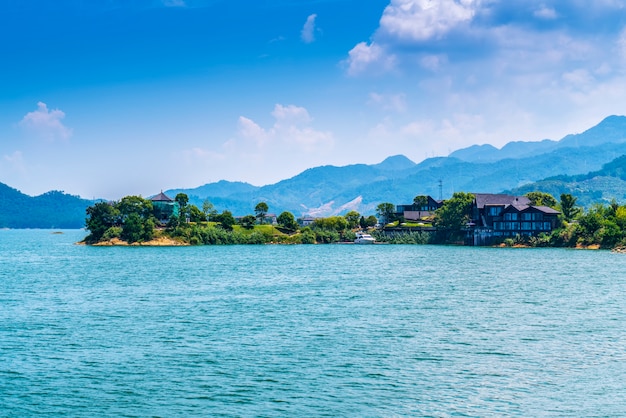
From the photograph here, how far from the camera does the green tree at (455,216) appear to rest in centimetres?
13575

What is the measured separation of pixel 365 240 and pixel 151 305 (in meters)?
104

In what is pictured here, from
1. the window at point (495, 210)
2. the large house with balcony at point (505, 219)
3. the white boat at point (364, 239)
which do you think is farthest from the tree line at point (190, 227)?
the window at point (495, 210)

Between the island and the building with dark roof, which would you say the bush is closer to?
the island

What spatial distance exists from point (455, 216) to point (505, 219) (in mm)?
10942

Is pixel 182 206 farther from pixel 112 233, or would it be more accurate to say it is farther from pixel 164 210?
pixel 112 233

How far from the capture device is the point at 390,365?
88.8ft

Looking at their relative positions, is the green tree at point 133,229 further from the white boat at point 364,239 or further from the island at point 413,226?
the white boat at point 364,239

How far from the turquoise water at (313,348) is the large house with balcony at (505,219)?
226 feet

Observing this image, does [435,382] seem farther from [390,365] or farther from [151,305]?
[151,305]

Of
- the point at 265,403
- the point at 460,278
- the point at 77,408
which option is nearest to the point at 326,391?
the point at 265,403

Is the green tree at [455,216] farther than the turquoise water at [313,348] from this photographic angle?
Yes

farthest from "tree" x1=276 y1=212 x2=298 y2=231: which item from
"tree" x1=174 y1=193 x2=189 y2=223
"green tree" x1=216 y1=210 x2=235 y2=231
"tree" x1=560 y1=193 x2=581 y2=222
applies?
"tree" x1=560 y1=193 x2=581 y2=222

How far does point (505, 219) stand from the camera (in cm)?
12925

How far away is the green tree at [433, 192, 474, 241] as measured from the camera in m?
136
